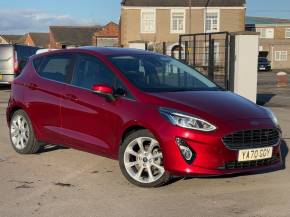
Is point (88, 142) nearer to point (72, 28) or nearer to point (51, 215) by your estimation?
point (51, 215)

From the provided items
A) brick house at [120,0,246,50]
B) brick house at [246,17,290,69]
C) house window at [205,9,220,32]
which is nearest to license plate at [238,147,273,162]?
brick house at [120,0,246,50]

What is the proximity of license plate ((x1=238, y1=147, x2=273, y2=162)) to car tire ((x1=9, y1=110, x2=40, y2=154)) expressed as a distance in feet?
11.1

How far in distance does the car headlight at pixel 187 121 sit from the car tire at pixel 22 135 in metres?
2.79

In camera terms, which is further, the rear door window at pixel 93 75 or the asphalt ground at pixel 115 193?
the rear door window at pixel 93 75

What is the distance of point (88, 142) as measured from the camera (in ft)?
23.7

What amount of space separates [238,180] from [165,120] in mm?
1356

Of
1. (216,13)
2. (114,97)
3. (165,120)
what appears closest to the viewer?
(165,120)

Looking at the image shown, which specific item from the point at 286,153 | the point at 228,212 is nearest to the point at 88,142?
the point at 228,212

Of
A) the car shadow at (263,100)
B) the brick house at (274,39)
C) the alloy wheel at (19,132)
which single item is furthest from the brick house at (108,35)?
the alloy wheel at (19,132)

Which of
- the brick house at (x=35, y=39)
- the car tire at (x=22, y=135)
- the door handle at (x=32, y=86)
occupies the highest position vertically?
the brick house at (x=35, y=39)

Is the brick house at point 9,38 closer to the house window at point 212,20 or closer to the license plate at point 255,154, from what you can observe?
the house window at point 212,20

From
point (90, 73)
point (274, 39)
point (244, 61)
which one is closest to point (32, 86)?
point (90, 73)

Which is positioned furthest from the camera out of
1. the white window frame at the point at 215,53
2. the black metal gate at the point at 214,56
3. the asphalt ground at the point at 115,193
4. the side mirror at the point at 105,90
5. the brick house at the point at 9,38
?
the brick house at the point at 9,38

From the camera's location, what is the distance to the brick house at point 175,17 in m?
55.2
